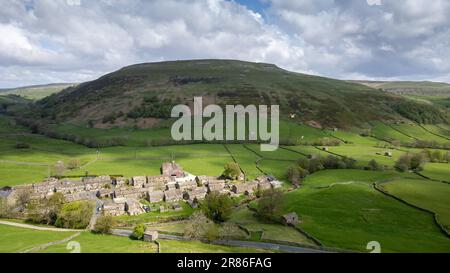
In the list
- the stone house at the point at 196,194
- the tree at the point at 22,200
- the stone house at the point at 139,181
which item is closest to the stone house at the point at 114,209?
the stone house at the point at 139,181


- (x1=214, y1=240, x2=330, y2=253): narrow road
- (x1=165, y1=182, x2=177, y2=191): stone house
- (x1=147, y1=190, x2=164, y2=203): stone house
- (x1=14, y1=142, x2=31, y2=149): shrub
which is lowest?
(x1=214, y1=240, x2=330, y2=253): narrow road

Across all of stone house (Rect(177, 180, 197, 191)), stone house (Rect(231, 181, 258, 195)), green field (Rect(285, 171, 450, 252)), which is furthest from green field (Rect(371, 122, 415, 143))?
stone house (Rect(177, 180, 197, 191))

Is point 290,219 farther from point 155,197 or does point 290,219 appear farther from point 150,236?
point 155,197

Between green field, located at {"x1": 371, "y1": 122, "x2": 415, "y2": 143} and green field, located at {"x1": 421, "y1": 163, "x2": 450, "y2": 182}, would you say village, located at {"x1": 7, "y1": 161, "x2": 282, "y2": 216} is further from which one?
green field, located at {"x1": 371, "y1": 122, "x2": 415, "y2": 143}

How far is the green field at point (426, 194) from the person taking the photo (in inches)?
3137

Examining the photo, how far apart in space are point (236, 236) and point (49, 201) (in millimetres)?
44713

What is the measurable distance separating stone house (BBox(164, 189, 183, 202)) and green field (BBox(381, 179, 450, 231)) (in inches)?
2208

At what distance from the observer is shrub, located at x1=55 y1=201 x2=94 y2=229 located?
76375 millimetres

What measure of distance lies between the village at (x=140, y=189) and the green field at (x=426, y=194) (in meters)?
32.5

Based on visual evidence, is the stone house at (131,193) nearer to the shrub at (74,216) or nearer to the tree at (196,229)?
the shrub at (74,216)

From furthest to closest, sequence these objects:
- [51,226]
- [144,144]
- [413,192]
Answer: [144,144]
[413,192]
[51,226]

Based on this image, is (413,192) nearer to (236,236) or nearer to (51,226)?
(236,236)

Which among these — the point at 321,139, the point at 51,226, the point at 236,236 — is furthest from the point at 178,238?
the point at 321,139

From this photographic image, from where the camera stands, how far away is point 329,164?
126 metres
